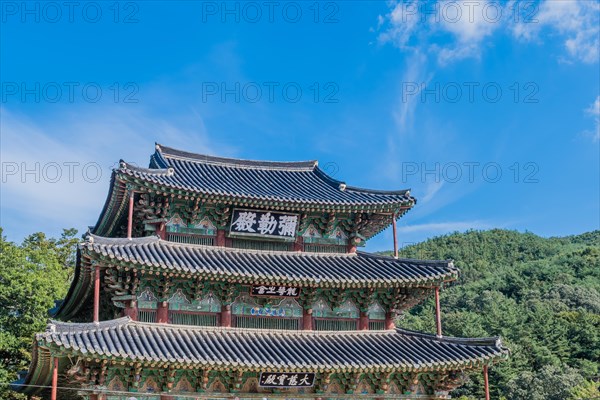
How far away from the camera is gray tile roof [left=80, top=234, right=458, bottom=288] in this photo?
23312 millimetres

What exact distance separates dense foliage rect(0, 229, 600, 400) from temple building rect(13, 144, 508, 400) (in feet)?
46.7

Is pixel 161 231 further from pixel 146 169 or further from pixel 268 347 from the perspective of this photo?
pixel 268 347

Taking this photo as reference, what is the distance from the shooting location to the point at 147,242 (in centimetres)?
2491

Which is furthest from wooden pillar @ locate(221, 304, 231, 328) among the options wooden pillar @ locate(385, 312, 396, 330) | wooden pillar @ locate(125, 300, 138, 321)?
wooden pillar @ locate(385, 312, 396, 330)

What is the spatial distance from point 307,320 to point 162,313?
5736 mm

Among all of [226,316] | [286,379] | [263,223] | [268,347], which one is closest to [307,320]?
[268,347]

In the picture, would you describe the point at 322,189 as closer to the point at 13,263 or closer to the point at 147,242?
the point at 147,242

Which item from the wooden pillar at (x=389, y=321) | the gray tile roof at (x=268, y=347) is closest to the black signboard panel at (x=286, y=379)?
the gray tile roof at (x=268, y=347)

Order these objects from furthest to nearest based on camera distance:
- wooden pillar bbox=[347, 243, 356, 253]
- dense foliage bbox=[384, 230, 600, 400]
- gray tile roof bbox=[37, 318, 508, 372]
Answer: dense foliage bbox=[384, 230, 600, 400], wooden pillar bbox=[347, 243, 356, 253], gray tile roof bbox=[37, 318, 508, 372]

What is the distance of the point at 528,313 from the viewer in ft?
321

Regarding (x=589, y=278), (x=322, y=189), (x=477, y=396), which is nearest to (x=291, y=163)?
(x=322, y=189)

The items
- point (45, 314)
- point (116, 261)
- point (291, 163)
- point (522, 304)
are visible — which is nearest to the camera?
point (116, 261)

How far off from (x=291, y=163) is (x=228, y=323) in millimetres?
9948

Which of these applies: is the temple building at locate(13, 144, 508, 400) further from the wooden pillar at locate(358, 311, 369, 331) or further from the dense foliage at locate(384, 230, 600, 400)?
the dense foliage at locate(384, 230, 600, 400)
